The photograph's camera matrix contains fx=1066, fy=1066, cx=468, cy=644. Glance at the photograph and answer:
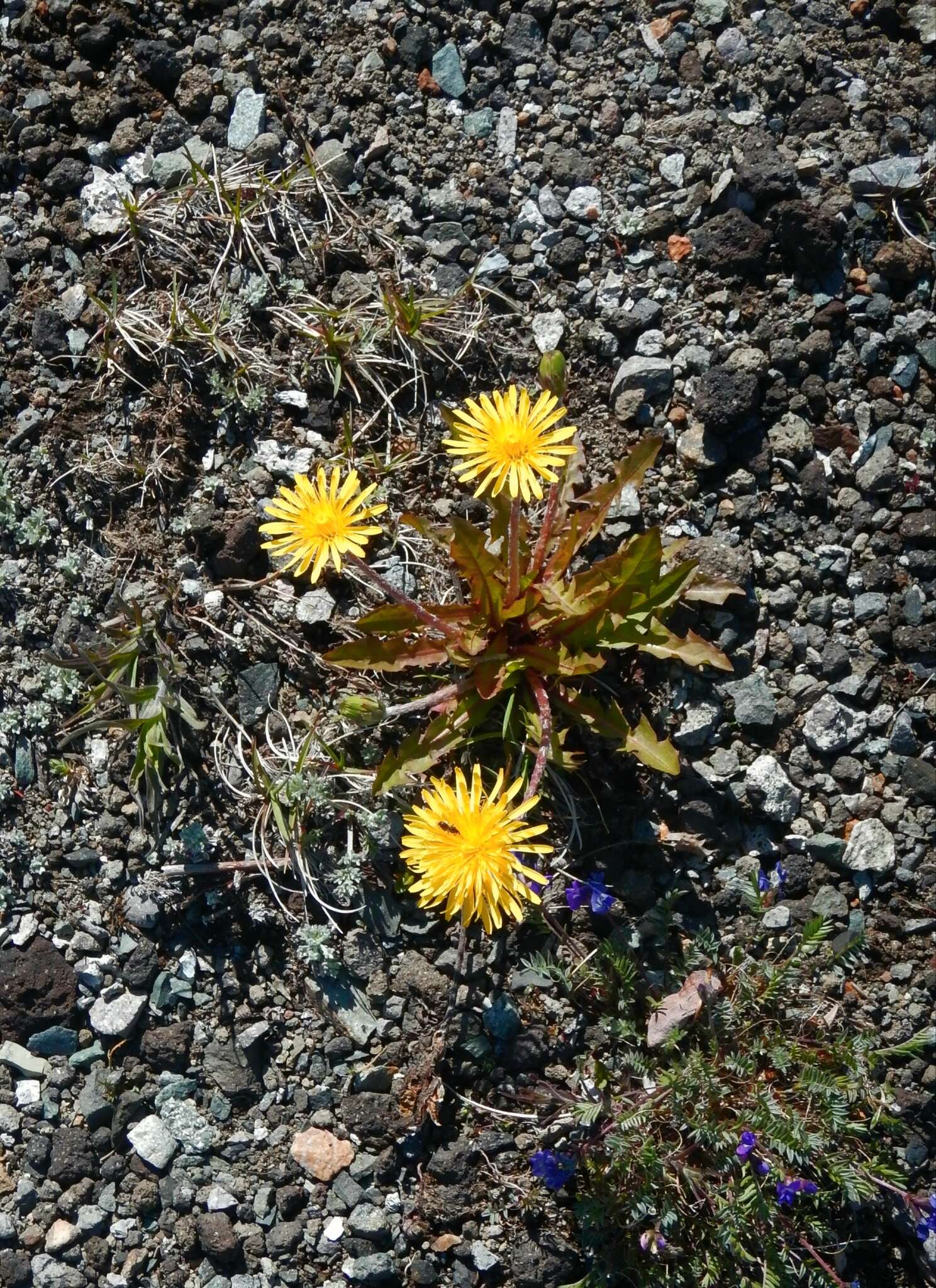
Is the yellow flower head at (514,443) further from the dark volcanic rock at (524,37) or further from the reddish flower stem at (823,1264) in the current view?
the reddish flower stem at (823,1264)

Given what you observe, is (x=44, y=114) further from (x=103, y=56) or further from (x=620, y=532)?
(x=620, y=532)

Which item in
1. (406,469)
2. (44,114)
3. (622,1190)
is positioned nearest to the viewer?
(622,1190)

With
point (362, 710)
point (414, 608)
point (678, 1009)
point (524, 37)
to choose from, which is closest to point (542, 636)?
point (414, 608)

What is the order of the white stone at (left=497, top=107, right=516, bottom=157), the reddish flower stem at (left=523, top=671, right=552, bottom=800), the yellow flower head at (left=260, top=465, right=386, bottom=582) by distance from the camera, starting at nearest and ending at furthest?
the reddish flower stem at (left=523, top=671, right=552, bottom=800)
the yellow flower head at (left=260, top=465, right=386, bottom=582)
the white stone at (left=497, top=107, right=516, bottom=157)

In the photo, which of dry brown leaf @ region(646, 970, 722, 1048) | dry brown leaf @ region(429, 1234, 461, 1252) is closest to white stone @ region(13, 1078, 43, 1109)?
dry brown leaf @ region(429, 1234, 461, 1252)

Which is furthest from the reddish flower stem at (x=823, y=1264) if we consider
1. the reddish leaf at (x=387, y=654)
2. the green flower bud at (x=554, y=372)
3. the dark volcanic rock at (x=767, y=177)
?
the dark volcanic rock at (x=767, y=177)

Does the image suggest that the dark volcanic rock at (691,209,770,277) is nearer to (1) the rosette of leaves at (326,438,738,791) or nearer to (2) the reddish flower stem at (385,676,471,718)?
(1) the rosette of leaves at (326,438,738,791)

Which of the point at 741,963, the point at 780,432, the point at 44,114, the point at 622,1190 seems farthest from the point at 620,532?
the point at 44,114

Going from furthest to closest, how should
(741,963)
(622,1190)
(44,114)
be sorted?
(44,114) < (741,963) < (622,1190)
